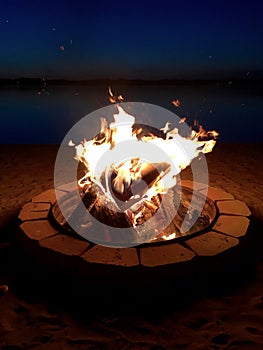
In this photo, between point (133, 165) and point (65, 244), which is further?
point (133, 165)

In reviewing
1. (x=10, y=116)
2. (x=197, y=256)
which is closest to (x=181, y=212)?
(x=197, y=256)

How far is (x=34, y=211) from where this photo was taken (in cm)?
373

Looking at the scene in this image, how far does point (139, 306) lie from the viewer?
2.67 metres

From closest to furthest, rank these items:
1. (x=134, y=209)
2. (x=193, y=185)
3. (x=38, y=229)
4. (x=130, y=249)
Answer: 1. (x=130, y=249)
2. (x=38, y=229)
3. (x=134, y=209)
4. (x=193, y=185)

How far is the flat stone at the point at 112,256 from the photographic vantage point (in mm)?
2719

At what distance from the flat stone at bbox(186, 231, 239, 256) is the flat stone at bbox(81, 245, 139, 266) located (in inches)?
21.5

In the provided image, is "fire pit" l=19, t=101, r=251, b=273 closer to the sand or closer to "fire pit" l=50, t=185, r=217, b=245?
"fire pit" l=50, t=185, r=217, b=245

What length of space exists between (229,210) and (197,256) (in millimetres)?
1068

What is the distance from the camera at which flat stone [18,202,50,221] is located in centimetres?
358

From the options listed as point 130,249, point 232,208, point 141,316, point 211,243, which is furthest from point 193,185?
point 141,316

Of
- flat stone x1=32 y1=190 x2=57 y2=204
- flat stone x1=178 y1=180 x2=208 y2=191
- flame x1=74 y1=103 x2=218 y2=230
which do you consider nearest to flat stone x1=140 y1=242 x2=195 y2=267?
flame x1=74 y1=103 x2=218 y2=230

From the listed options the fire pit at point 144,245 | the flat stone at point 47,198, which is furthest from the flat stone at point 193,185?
the flat stone at point 47,198

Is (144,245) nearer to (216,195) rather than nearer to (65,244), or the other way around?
(65,244)

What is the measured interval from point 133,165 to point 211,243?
1.21 meters
